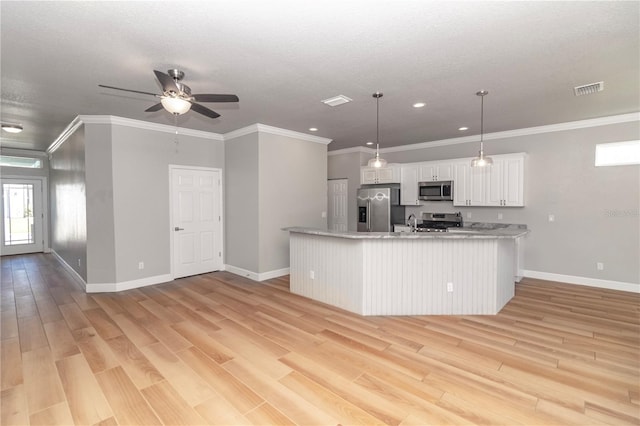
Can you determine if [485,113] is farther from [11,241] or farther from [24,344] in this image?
[11,241]

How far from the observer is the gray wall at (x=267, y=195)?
5398mm

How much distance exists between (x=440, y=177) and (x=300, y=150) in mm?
2989

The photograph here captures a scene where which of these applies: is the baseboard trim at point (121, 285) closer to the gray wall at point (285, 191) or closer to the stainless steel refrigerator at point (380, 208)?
the gray wall at point (285, 191)

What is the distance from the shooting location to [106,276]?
4848mm

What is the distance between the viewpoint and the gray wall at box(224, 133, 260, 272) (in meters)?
5.42

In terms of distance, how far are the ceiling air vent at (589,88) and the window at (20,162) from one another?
11.6 m

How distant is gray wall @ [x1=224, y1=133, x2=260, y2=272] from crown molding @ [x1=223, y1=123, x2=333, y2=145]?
77 millimetres

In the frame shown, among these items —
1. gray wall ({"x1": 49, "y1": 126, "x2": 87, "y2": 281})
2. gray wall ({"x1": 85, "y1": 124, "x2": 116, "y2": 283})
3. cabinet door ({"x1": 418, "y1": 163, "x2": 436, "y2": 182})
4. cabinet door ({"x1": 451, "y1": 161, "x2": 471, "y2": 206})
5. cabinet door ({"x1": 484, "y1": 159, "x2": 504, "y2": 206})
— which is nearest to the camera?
gray wall ({"x1": 85, "y1": 124, "x2": 116, "y2": 283})

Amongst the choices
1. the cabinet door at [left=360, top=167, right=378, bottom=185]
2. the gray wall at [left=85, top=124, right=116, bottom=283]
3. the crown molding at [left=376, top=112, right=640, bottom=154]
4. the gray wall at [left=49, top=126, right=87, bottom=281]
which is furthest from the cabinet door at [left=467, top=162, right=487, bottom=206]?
the gray wall at [left=49, top=126, right=87, bottom=281]

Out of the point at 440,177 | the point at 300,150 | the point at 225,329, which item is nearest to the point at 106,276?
the point at 225,329

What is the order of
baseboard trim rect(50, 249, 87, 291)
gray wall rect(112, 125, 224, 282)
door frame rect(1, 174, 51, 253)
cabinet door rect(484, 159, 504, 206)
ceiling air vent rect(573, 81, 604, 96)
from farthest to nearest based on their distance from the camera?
door frame rect(1, 174, 51, 253) < cabinet door rect(484, 159, 504, 206) < baseboard trim rect(50, 249, 87, 291) < gray wall rect(112, 125, 224, 282) < ceiling air vent rect(573, 81, 604, 96)

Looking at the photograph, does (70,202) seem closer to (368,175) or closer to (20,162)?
(20,162)

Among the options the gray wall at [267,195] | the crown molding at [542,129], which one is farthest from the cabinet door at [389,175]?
the gray wall at [267,195]

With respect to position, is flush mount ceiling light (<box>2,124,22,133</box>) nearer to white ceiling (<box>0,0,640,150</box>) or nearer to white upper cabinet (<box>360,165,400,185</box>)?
white ceiling (<box>0,0,640,150</box>)
